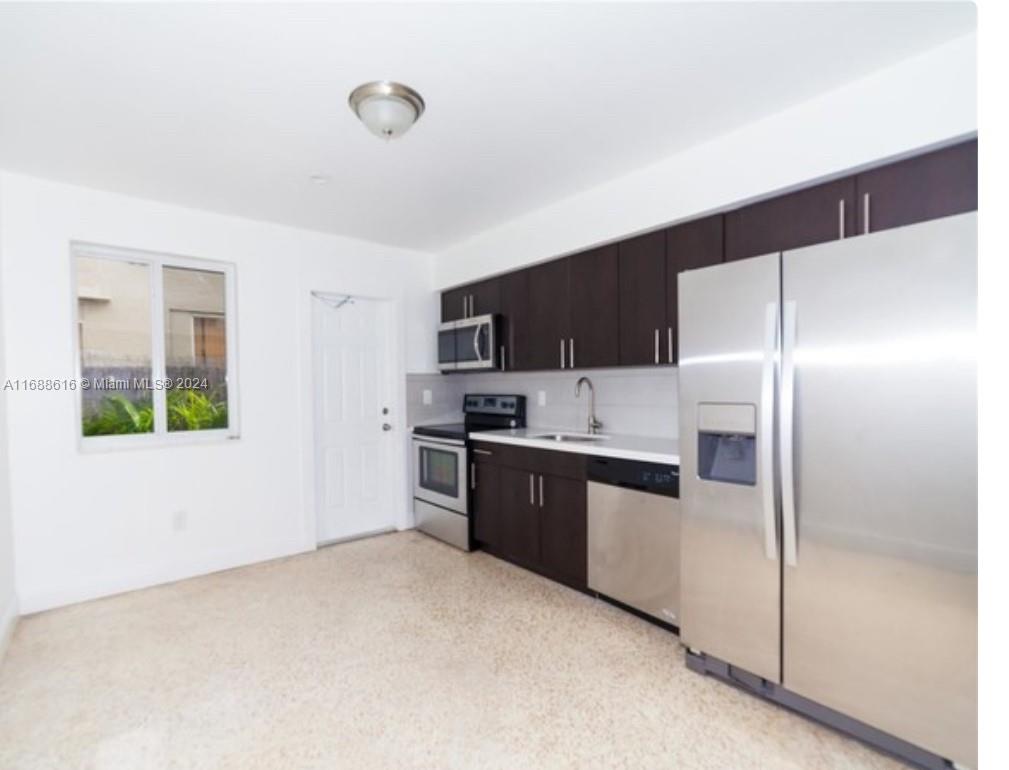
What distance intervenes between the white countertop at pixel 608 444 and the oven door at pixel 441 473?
0.28 metres

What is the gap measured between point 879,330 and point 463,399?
3686 millimetres

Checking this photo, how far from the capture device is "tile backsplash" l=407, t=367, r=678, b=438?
331cm

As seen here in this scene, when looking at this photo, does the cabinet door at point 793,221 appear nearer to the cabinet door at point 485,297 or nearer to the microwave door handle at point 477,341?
the cabinet door at point 485,297

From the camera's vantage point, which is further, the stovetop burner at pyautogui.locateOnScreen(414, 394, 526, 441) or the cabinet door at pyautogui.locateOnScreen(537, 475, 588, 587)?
the stovetop burner at pyautogui.locateOnScreen(414, 394, 526, 441)

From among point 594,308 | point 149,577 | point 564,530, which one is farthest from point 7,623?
point 594,308

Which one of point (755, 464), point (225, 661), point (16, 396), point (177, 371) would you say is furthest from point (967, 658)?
point (16, 396)

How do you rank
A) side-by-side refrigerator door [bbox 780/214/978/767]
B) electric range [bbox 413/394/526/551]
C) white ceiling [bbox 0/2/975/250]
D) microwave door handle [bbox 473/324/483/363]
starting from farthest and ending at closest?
microwave door handle [bbox 473/324/483/363] → electric range [bbox 413/394/526/551] → white ceiling [bbox 0/2/975/250] → side-by-side refrigerator door [bbox 780/214/978/767]

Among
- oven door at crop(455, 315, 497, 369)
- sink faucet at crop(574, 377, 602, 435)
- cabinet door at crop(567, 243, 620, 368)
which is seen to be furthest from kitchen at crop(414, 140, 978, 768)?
oven door at crop(455, 315, 497, 369)

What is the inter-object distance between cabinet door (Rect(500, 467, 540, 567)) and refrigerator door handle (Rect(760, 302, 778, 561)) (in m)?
1.62

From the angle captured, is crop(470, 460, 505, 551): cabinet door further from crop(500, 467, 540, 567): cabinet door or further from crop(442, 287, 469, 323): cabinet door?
crop(442, 287, 469, 323): cabinet door

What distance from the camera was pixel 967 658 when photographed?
155cm

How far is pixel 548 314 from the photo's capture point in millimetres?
3596

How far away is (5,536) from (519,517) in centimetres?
291

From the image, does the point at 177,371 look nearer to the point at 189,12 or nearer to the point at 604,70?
the point at 189,12
